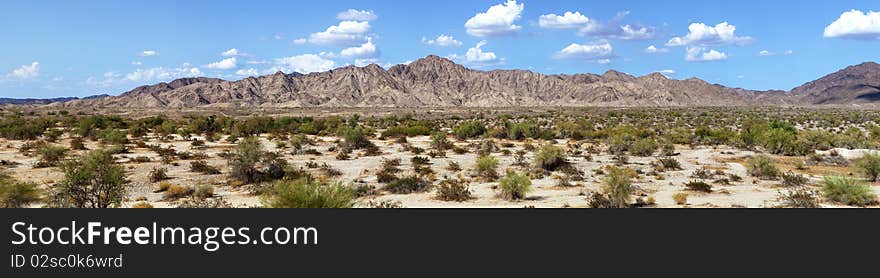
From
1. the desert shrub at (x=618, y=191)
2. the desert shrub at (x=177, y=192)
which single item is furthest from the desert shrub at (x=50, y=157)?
the desert shrub at (x=618, y=191)

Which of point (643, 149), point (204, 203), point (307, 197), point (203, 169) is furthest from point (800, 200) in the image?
point (203, 169)

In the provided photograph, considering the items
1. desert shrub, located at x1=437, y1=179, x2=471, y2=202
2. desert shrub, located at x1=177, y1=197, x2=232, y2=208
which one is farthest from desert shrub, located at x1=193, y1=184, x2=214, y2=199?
desert shrub, located at x1=437, y1=179, x2=471, y2=202

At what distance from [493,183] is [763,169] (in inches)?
443

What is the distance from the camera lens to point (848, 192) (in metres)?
16.1

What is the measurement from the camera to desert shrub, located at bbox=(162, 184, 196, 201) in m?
17.5

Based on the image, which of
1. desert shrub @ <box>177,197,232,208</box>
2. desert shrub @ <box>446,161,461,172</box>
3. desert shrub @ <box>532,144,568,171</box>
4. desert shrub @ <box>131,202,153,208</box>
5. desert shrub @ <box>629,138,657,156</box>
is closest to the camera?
desert shrub @ <box>131,202,153,208</box>

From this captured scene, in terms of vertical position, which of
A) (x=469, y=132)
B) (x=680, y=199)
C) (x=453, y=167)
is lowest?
(x=680, y=199)

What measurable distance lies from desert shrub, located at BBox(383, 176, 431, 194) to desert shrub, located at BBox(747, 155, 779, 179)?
13.8 meters

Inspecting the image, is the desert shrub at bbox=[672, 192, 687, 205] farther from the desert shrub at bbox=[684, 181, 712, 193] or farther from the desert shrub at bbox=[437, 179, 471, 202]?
the desert shrub at bbox=[437, 179, 471, 202]

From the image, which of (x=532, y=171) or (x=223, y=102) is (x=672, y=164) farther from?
(x=223, y=102)

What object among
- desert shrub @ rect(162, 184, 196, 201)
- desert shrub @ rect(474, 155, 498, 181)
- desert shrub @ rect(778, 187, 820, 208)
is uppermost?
desert shrub @ rect(474, 155, 498, 181)

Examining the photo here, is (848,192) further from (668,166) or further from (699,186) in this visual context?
(668,166)

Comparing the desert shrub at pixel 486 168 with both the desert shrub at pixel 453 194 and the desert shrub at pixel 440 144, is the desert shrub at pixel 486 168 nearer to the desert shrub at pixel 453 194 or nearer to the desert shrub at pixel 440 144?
the desert shrub at pixel 453 194

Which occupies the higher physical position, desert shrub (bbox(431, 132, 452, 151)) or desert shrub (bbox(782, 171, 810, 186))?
desert shrub (bbox(431, 132, 452, 151))
